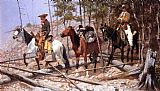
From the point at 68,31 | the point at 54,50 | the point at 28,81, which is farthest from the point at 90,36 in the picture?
the point at 28,81

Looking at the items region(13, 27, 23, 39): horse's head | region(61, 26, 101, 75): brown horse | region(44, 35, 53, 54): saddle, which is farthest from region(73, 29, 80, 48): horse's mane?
region(13, 27, 23, 39): horse's head

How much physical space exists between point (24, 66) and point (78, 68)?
353mm

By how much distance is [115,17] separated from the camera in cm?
296

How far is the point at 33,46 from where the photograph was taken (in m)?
3.11

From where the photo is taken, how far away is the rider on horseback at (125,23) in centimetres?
294

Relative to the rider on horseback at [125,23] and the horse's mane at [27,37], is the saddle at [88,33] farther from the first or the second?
the horse's mane at [27,37]

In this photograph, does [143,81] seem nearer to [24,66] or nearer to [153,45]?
[153,45]

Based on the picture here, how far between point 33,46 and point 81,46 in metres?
0.32

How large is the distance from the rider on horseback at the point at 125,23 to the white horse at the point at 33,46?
1.24ft

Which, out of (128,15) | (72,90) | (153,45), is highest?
(128,15)

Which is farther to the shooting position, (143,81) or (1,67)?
(1,67)

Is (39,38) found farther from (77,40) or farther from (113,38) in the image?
(113,38)

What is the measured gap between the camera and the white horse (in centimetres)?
304

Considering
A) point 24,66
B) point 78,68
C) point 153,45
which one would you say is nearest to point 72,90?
point 78,68
